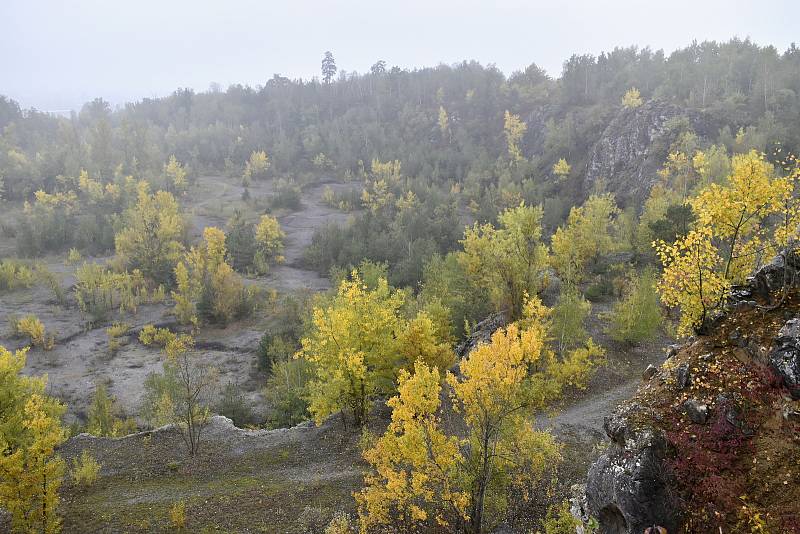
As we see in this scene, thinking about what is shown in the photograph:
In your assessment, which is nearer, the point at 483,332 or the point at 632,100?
the point at 483,332

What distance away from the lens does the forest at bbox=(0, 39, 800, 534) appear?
15.9m

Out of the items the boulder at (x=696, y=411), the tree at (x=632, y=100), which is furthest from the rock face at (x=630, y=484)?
the tree at (x=632, y=100)

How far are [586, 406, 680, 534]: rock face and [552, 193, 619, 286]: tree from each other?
26823 millimetres

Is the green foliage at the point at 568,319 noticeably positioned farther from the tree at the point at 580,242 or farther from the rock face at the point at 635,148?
the rock face at the point at 635,148

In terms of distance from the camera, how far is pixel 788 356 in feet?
35.8

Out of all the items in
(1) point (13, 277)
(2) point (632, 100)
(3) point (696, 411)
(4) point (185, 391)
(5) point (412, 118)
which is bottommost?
(4) point (185, 391)

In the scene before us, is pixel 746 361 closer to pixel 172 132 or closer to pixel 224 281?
pixel 224 281

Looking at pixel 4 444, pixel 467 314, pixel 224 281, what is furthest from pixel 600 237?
pixel 4 444

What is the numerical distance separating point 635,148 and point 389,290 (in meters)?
54.7

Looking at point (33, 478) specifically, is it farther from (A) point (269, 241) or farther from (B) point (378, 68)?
(B) point (378, 68)

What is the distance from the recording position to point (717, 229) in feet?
51.5

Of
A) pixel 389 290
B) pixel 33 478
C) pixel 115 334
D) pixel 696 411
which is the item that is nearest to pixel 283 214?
pixel 115 334

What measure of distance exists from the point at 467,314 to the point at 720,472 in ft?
84.7

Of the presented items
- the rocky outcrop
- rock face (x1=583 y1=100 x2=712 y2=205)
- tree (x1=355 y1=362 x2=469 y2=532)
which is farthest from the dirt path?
tree (x1=355 y1=362 x2=469 y2=532)
